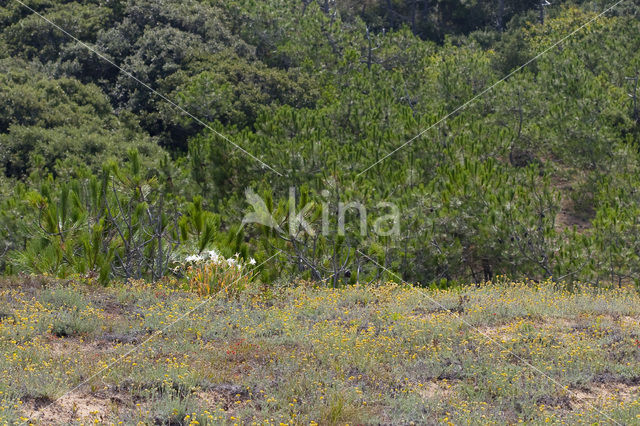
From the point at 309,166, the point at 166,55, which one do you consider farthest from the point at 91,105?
the point at 309,166

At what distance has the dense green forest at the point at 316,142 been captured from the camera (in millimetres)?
10648

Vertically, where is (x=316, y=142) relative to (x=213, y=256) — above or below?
above

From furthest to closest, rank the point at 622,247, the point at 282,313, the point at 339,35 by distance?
1. the point at 339,35
2. the point at 622,247
3. the point at 282,313

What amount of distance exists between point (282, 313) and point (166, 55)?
22.5m

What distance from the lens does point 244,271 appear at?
1006 centimetres

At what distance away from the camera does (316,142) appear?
16547mm

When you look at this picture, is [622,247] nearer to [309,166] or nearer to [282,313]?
[309,166]

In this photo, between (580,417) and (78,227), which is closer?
(580,417)

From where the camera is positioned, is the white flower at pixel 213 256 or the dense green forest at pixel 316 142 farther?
the dense green forest at pixel 316 142

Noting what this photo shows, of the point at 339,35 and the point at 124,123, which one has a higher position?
the point at 339,35

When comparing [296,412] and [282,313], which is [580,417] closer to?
[296,412]

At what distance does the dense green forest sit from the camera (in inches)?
419

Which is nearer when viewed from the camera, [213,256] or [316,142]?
[213,256]

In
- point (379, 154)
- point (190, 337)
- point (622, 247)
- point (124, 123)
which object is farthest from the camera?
point (124, 123)
